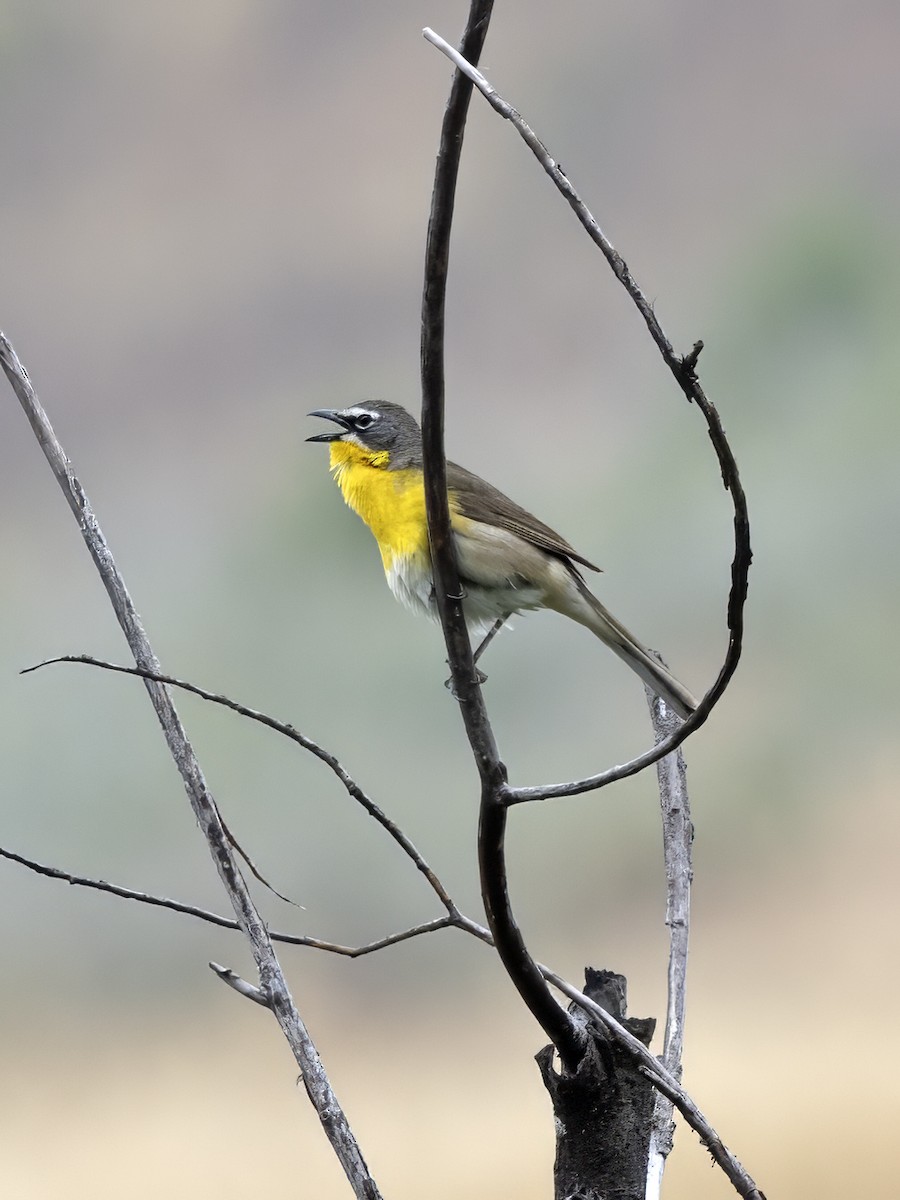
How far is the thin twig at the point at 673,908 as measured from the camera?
1.20m

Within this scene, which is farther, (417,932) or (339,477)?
(339,477)

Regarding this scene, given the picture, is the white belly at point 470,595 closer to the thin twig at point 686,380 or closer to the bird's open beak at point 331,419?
the bird's open beak at point 331,419

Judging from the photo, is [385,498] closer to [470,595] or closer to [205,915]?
[470,595]

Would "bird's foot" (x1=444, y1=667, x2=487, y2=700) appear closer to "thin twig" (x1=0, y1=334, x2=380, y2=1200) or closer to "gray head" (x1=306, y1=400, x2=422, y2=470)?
"thin twig" (x1=0, y1=334, x2=380, y2=1200)

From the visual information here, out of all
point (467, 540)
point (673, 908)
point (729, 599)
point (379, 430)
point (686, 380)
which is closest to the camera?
point (686, 380)

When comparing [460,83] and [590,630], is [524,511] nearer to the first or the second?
[590,630]

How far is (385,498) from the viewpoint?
1979 millimetres

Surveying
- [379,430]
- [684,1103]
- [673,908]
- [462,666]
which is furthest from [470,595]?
[684,1103]

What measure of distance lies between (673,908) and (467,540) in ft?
2.48

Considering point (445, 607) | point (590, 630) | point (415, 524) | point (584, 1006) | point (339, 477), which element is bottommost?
point (584, 1006)

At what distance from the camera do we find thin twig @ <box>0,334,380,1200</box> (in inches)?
38.6

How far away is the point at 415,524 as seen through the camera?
191 cm

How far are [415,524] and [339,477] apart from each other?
0.77 feet

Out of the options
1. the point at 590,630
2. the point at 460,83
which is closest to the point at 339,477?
the point at 590,630
